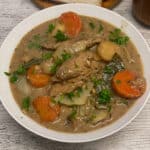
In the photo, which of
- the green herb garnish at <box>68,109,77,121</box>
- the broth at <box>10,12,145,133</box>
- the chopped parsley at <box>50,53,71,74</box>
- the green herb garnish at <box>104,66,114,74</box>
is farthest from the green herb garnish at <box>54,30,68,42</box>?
the green herb garnish at <box>68,109,77,121</box>

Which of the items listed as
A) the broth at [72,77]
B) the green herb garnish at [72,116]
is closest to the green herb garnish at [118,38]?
the broth at [72,77]

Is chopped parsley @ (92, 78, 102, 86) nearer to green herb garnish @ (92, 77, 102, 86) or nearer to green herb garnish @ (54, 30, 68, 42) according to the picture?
green herb garnish @ (92, 77, 102, 86)

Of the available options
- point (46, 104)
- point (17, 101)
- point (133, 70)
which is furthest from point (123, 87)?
point (17, 101)

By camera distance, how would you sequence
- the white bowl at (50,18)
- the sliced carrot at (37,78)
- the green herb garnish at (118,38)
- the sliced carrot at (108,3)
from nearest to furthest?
the white bowl at (50,18) → the sliced carrot at (37,78) → the green herb garnish at (118,38) → the sliced carrot at (108,3)

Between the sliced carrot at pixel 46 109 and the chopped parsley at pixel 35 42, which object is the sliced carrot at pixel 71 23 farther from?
the sliced carrot at pixel 46 109

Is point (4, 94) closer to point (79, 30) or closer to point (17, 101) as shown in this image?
point (17, 101)

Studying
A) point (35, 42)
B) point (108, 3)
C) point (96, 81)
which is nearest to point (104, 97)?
point (96, 81)
